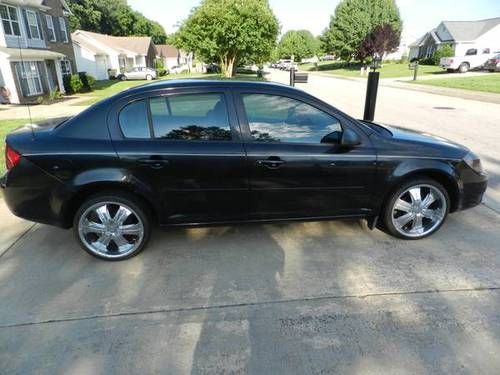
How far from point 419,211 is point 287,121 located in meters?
1.67

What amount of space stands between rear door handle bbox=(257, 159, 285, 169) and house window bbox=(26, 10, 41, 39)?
2463 centimetres

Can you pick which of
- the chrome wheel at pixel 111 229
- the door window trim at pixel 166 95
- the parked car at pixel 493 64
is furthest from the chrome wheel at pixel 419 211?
the parked car at pixel 493 64

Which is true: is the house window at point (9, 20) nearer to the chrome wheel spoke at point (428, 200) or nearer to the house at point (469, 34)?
the chrome wheel spoke at point (428, 200)

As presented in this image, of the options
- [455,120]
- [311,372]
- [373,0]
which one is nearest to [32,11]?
[455,120]

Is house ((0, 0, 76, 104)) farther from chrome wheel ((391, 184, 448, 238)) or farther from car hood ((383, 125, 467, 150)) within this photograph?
chrome wheel ((391, 184, 448, 238))

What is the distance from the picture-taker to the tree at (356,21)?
174 ft

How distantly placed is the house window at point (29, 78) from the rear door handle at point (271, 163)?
21.0 meters

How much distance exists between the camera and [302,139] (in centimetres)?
346

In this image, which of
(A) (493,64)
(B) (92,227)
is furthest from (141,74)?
(B) (92,227)

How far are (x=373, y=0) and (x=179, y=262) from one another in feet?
201

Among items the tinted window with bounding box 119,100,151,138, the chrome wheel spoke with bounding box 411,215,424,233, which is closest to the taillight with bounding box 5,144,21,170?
the tinted window with bounding box 119,100,151,138

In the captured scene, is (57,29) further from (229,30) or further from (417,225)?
(417,225)

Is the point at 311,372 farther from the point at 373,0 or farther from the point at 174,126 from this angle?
the point at 373,0

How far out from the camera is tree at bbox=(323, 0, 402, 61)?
52.9 meters
